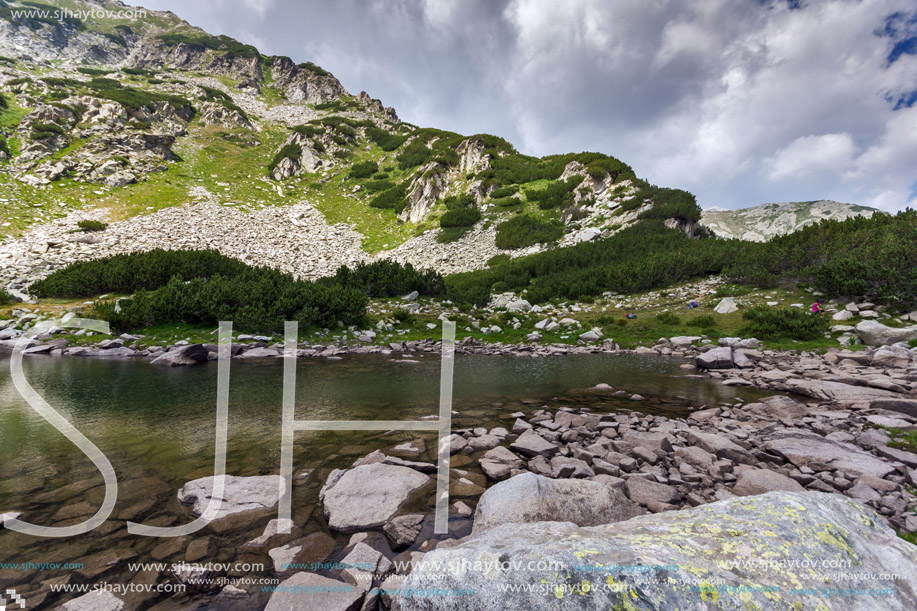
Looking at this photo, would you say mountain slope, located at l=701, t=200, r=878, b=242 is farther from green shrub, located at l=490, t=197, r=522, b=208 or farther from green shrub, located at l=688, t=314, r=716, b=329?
green shrub, located at l=688, t=314, r=716, b=329

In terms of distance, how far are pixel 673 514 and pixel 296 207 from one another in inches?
2435

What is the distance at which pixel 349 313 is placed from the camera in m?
22.0

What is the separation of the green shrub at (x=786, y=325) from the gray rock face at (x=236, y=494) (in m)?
22.2

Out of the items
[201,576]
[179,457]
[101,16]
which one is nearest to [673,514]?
[201,576]

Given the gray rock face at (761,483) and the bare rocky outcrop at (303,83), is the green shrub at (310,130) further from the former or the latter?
the gray rock face at (761,483)

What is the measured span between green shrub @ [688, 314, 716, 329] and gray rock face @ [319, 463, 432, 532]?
21.6 metres

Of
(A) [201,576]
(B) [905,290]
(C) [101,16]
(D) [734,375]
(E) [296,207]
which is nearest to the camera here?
(A) [201,576]

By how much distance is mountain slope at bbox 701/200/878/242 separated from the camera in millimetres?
117625

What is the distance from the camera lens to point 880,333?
14.3 metres

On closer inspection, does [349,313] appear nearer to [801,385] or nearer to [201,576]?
[201,576]

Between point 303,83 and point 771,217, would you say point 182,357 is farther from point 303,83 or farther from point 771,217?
point 771,217

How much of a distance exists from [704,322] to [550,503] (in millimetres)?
21630

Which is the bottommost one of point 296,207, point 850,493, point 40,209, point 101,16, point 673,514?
point 850,493

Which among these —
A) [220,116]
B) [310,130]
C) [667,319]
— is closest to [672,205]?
[667,319]
